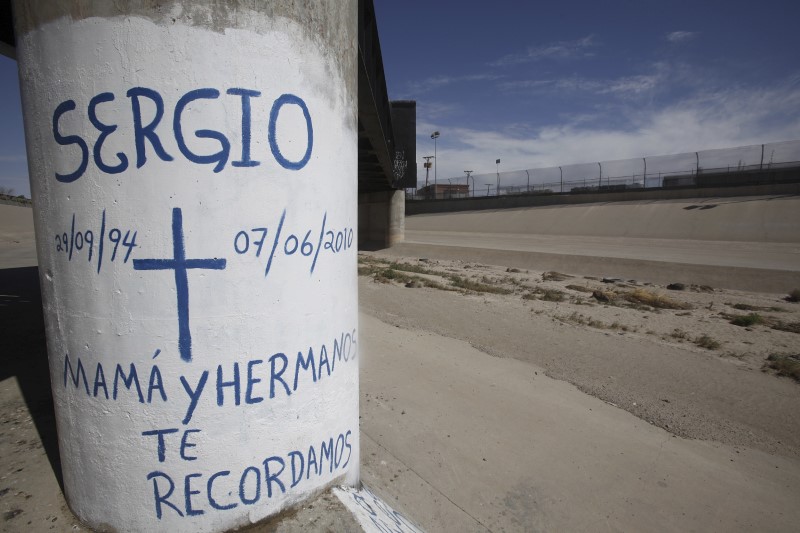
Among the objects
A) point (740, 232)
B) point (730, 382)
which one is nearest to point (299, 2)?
point (730, 382)

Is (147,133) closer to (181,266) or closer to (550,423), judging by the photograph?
(181,266)

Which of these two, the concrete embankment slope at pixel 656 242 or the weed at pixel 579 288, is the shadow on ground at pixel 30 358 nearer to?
the weed at pixel 579 288

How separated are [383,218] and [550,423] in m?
29.0

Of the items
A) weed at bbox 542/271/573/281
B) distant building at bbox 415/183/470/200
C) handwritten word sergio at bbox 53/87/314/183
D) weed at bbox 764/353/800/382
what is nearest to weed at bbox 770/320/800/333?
weed at bbox 764/353/800/382

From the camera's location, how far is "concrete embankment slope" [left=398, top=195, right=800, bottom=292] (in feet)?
61.2

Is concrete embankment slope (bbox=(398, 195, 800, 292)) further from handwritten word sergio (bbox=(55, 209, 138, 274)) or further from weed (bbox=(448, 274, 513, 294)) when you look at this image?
handwritten word sergio (bbox=(55, 209, 138, 274))

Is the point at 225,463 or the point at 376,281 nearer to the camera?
the point at 225,463

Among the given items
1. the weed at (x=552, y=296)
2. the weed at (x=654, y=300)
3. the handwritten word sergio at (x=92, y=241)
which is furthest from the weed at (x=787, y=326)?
the handwritten word sergio at (x=92, y=241)

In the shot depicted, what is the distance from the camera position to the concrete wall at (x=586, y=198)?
114 ft

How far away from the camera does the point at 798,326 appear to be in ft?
38.3

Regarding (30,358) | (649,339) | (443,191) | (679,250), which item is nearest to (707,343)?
(649,339)

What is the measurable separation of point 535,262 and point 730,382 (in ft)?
50.3

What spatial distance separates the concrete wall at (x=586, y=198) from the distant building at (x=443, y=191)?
254 inches

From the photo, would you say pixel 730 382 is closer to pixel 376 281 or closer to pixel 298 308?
pixel 298 308
